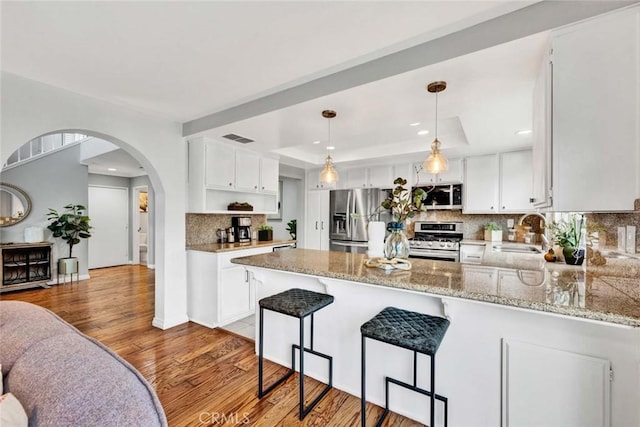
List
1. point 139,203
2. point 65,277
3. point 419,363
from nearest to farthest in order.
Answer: point 419,363, point 65,277, point 139,203

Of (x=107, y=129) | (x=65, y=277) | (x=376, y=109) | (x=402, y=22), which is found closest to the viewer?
(x=402, y=22)

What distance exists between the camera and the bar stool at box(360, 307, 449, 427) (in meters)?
1.29

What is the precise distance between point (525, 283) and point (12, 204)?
23.6 feet

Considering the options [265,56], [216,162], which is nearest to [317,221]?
[216,162]

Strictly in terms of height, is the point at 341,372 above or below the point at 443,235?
below

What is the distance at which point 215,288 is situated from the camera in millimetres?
3121

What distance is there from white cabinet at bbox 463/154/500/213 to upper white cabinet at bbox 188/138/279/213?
2935mm

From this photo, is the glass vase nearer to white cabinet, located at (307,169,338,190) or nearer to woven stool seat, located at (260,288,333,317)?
woven stool seat, located at (260,288,333,317)

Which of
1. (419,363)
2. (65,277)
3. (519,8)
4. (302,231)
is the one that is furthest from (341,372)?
(65,277)

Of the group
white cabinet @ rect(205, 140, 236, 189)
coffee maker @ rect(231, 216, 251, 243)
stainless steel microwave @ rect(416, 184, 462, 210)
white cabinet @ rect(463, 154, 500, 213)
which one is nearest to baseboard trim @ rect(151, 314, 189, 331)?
coffee maker @ rect(231, 216, 251, 243)

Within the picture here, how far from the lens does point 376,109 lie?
8.04 ft

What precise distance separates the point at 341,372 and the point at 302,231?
380 centimetres

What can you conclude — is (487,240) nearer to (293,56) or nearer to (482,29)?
(482,29)

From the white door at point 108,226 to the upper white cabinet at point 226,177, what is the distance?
4.61 m
